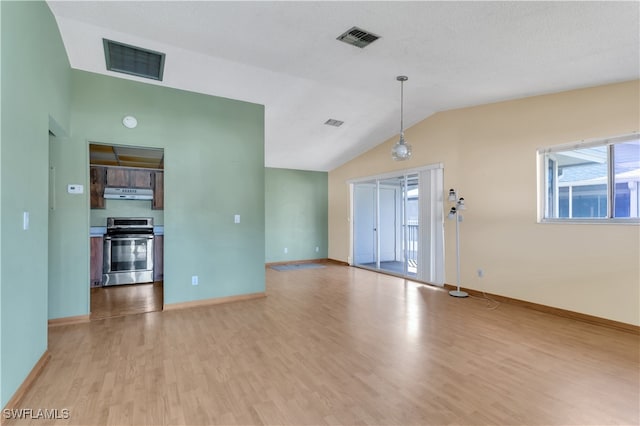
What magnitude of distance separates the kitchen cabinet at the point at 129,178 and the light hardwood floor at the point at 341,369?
9.86 ft

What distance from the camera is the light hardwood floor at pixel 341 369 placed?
199 centimetres

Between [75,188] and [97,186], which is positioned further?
[97,186]

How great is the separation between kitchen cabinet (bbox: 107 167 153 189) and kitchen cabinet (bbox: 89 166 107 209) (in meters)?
0.10

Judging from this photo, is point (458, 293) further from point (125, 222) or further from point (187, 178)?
point (125, 222)

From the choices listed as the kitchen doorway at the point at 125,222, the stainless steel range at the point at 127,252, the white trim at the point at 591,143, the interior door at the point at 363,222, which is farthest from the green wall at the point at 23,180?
the interior door at the point at 363,222

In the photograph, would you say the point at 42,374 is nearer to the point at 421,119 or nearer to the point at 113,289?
the point at 113,289

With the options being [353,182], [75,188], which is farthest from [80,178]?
[353,182]

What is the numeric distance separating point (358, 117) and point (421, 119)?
1.21 m

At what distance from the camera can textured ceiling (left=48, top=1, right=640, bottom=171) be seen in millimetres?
2498

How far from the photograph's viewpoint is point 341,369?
254 centimetres

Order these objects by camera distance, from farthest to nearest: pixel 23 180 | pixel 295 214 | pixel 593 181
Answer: pixel 295 214 → pixel 593 181 → pixel 23 180

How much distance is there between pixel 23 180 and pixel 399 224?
6.30 meters

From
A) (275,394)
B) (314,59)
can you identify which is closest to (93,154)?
(314,59)

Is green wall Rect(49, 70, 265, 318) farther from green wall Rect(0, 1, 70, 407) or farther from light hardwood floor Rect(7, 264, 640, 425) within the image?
green wall Rect(0, 1, 70, 407)
